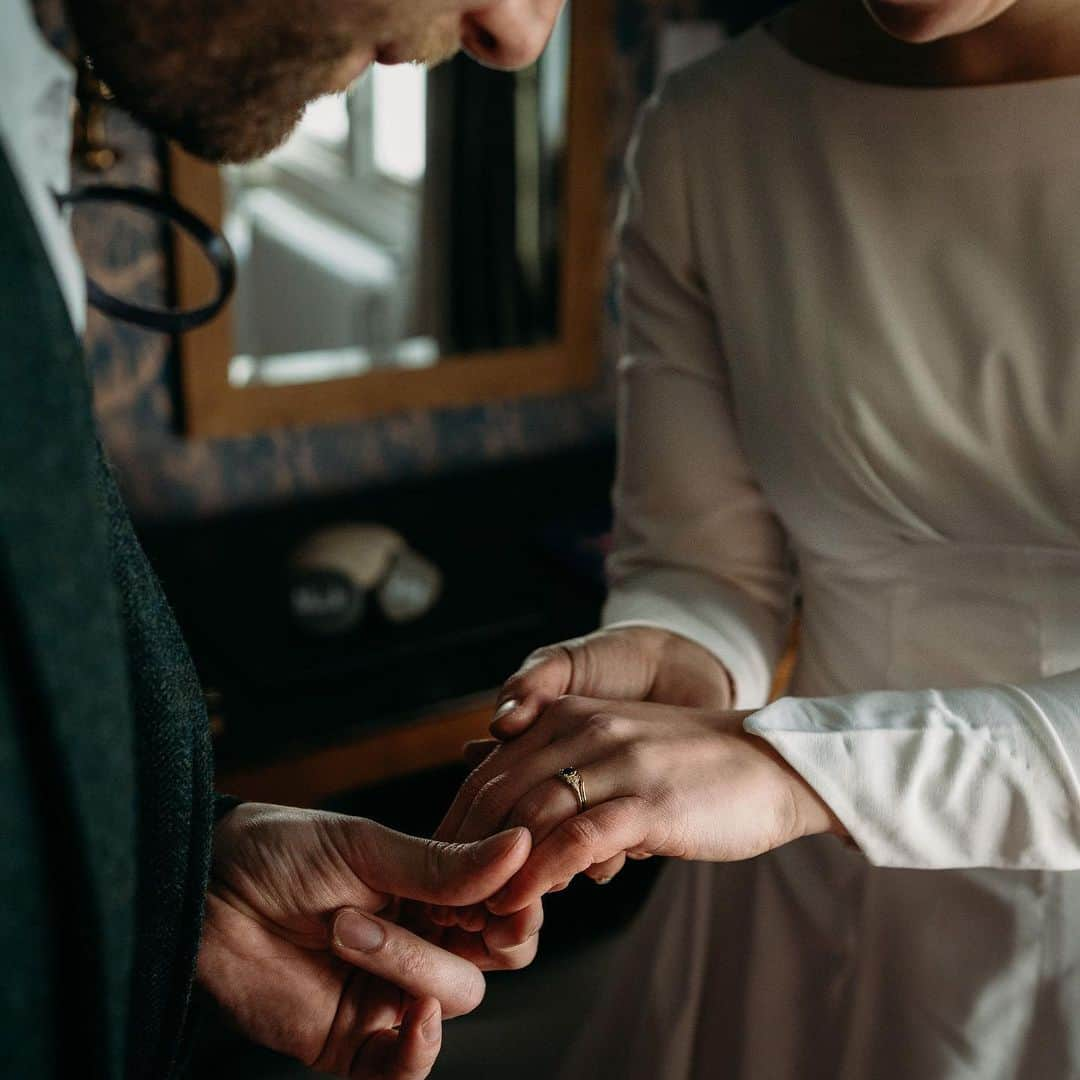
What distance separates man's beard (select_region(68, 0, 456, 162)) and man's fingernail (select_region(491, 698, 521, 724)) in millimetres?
424

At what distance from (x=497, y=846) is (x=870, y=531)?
0.38 metres

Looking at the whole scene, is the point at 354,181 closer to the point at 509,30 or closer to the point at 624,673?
the point at 624,673

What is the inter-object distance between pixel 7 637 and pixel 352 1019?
53cm

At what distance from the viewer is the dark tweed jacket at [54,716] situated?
1.42ft

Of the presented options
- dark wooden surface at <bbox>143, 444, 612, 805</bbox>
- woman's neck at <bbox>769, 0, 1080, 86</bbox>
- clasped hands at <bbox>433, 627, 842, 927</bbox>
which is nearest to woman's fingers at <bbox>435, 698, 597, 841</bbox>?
clasped hands at <bbox>433, 627, 842, 927</bbox>

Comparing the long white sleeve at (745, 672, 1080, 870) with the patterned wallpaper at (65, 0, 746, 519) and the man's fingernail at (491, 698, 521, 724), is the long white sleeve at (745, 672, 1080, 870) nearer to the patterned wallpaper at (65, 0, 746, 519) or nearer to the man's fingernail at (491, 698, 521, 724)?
the man's fingernail at (491, 698, 521, 724)

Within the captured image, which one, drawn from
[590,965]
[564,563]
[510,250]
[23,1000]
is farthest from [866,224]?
[510,250]

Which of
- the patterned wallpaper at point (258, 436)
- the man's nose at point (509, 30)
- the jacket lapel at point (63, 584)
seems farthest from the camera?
the patterned wallpaper at point (258, 436)

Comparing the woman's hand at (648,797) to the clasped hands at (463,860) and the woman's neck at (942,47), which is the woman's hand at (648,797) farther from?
the woman's neck at (942,47)

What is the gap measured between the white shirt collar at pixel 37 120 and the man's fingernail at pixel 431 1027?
50 cm

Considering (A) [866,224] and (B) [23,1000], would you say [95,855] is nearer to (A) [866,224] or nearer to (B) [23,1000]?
(B) [23,1000]

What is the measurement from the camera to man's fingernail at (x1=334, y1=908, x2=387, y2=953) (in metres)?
0.81

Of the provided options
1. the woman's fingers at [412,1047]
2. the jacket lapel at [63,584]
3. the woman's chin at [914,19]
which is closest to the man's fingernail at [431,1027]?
the woman's fingers at [412,1047]

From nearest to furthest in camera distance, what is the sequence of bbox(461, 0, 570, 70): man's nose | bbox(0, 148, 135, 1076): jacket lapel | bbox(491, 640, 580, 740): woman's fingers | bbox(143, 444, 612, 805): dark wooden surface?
bbox(0, 148, 135, 1076): jacket lapel
bbox(461, 0, 570, 70): man's nose
bbox(491, 640, 580, 740): woman's fingers
bbox(143, 444, 612, 805): dark wooden surface
